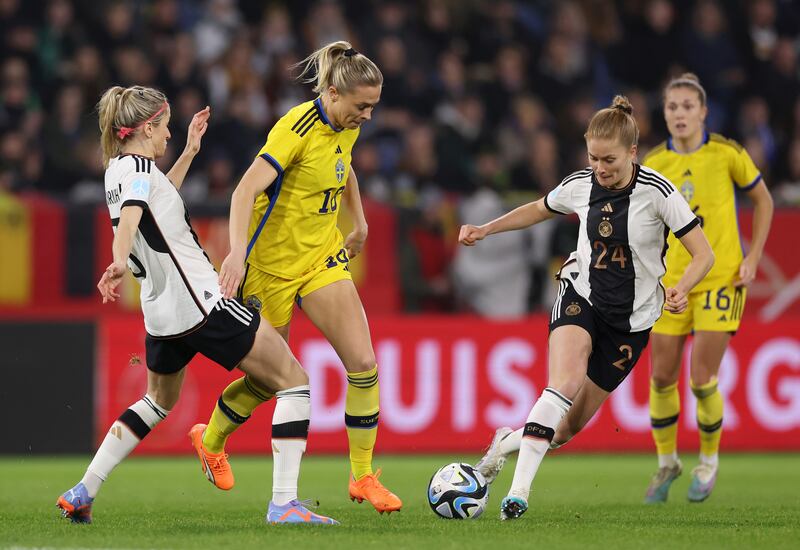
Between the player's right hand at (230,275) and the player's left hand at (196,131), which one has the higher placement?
the player's left hand at (196,131)

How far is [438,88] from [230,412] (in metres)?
8.27

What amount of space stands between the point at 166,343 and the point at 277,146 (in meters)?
1.12

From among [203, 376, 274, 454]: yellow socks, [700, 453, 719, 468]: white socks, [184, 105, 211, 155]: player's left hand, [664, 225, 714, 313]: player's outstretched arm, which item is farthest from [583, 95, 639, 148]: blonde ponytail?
[700, 453, 719, 468]: white socks

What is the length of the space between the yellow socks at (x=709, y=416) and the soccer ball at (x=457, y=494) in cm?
215

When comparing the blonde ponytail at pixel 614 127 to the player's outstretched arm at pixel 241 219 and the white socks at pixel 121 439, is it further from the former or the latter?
the white socks at pixel 121 439

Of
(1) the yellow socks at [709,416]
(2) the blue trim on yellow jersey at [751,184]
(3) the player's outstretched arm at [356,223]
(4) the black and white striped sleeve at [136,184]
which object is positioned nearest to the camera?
(4) the black and white striped sleeve at [136,184]

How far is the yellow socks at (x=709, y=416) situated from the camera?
8219 mm

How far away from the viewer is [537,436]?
6379 mm

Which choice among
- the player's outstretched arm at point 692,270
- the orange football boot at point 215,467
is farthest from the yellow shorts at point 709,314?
the orange football boot at point 215,467

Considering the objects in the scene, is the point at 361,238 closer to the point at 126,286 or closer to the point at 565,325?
the point at 565,325

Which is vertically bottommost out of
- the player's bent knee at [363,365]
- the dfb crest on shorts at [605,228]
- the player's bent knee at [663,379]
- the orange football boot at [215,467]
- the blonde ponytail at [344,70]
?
the orange football boot at [215,467]

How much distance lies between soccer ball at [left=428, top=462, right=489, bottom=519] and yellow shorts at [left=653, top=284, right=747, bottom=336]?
207 centimetres

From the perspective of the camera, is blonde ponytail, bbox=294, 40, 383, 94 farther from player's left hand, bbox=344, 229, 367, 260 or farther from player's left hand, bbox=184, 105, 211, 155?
player's left hand, bbox=344, 229, 367, 260

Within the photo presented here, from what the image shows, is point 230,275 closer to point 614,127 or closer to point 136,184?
point 136,184
